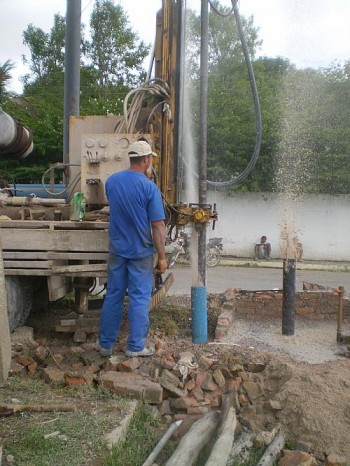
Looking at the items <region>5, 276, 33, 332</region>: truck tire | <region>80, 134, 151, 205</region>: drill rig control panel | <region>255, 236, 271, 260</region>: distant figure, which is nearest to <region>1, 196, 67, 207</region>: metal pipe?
<region>80, 134, 151, 205</region>: drill rig control panel

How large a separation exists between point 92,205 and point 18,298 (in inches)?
50.1

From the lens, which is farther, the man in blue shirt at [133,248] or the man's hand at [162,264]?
the man's hand at [162,264]

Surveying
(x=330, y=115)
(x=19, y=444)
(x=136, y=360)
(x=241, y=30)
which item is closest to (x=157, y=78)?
(x=241, y=30)

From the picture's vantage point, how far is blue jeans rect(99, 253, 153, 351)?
505 centimetres

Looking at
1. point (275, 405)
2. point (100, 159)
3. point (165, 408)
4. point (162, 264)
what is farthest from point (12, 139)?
point (275, 405)

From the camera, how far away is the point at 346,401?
14.5ft

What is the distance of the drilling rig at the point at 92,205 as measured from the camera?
5312 mm

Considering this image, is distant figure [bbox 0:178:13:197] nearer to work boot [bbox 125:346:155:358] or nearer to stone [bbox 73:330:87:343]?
stone [bbox 73:330:87:343]

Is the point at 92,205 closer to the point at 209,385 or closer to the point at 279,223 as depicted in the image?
the point at 209,385

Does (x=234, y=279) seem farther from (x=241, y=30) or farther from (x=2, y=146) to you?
(x=2, y=146)

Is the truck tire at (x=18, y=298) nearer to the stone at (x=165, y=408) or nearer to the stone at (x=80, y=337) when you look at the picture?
the stone at (x=80, y=337)

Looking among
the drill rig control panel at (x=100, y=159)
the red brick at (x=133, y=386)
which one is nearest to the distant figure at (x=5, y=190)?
the drill rig control panel at (x=100, y=159)

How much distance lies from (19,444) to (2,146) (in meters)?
2.16

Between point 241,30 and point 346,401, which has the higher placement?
→ point 241,30
